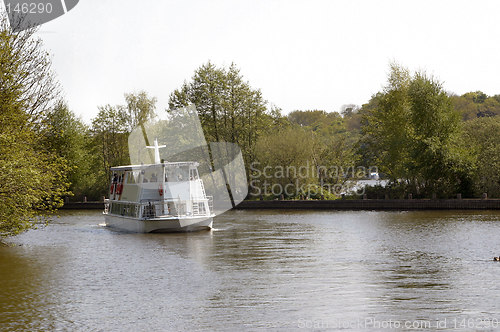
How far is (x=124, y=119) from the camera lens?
301ft

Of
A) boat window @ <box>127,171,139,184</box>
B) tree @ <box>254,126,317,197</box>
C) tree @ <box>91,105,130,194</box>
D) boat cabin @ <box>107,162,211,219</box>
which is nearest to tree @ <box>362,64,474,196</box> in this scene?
tree @ <box>254,126,317,197</box>

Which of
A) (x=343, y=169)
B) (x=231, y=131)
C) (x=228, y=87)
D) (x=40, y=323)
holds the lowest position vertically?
(x=40, y=323)

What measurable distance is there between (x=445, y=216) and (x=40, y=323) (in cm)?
3875

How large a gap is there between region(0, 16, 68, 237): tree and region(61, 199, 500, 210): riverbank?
38.1 m

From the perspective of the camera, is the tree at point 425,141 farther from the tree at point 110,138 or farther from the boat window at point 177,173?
the tree at point 110,138

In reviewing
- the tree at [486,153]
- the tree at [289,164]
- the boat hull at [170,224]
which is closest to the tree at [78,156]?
the tree at [289,164]

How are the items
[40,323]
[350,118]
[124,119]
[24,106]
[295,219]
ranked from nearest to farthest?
[40,323] < [24,106] < [295,219] < [124,119] < [350,118]

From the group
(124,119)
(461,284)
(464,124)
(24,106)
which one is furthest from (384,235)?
(124,119)

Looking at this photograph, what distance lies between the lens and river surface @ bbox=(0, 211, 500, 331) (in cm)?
1798

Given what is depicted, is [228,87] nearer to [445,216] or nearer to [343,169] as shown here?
[343,169]

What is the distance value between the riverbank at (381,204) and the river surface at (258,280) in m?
11.9

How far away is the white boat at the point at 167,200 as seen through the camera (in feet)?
143

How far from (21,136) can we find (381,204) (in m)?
42.3

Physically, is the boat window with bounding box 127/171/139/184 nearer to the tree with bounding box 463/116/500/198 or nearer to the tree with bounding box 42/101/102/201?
the tree with bounding box 463/116/500/198
